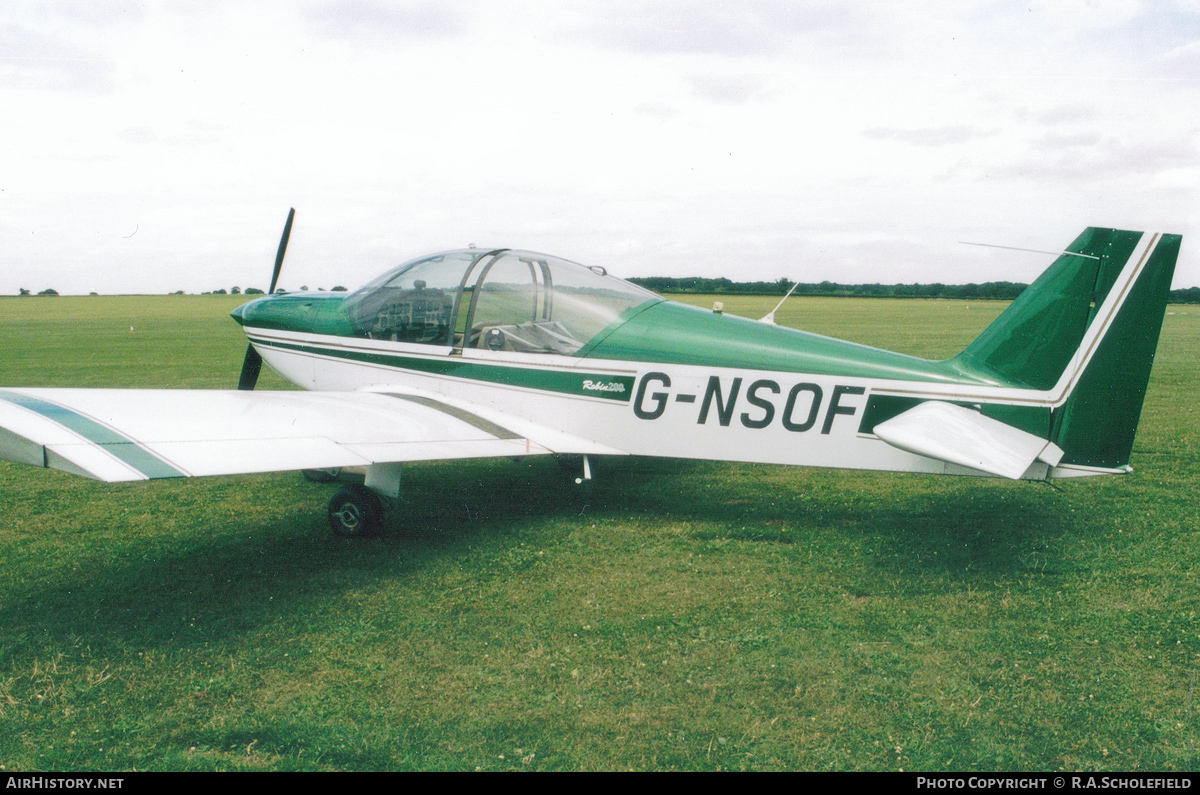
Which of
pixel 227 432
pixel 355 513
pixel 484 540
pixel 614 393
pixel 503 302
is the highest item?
pixel 503 302

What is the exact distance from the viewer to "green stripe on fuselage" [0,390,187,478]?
380cm

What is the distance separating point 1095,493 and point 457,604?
5.59 metres

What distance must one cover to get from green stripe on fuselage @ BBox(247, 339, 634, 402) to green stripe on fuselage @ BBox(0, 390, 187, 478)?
248cm

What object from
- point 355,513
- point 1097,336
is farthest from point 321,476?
point 1097,336

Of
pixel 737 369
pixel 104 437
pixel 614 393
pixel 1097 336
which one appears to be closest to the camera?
pixel 104 437

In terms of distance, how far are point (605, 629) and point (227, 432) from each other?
99.4 inches

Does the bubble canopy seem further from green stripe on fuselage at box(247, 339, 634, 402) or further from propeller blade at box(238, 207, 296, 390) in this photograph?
propeller blade at box(238, 207, 296, 390)

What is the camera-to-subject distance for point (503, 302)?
608 cm

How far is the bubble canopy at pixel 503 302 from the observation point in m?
5.92

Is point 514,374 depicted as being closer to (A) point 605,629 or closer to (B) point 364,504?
(B) point 364,504

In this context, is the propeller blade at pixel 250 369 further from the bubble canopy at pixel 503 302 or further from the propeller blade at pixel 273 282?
the bubble canopy at pixel 503 302

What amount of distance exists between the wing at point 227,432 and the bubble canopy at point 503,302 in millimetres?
610

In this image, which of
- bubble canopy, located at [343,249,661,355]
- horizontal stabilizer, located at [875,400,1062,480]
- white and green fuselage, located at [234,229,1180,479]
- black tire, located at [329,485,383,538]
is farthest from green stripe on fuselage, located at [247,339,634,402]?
horizontal stabilizer, located at [875,400,1062,480]

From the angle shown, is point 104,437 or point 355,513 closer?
point 104,437
